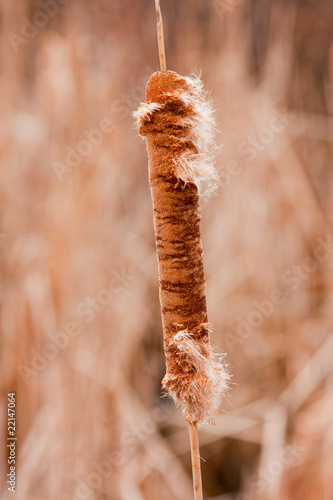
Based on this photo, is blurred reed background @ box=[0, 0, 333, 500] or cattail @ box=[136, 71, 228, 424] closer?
cattail @ box=[136, 71, 228, 424]

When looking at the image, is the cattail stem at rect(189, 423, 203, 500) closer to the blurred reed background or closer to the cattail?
the cattail

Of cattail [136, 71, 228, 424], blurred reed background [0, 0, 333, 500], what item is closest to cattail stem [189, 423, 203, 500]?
cattail [136, 71, 228, 424]

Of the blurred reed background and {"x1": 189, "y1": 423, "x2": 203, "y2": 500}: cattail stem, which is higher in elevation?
the blurred reed background

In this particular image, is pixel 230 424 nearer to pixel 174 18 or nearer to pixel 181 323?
pixel 181 323

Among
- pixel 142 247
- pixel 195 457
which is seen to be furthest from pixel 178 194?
pixel 142 247

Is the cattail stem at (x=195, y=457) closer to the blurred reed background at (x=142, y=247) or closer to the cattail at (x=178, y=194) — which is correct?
the cattail at (x=178, y=194)

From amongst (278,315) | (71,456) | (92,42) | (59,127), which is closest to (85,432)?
(71,456)

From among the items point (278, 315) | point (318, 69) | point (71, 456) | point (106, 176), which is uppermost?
point (318, 69)

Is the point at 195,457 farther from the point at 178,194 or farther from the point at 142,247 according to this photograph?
the point at 142,247
